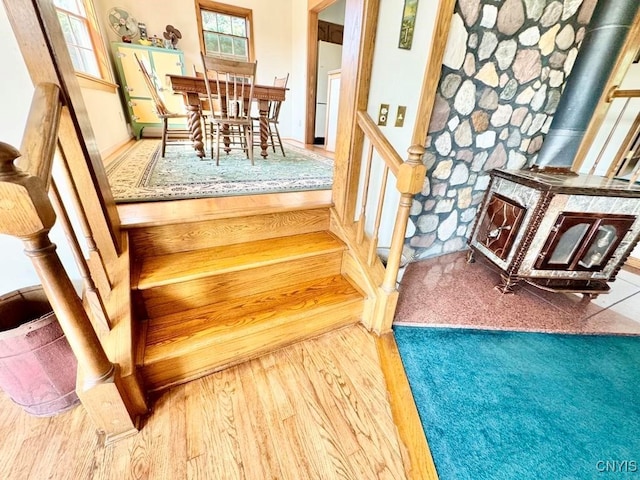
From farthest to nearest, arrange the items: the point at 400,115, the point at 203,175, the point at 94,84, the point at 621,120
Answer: the point at 94,84 → the point at 621,120 → the point at 203,175 → the point at 400,115

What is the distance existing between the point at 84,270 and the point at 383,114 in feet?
5.08

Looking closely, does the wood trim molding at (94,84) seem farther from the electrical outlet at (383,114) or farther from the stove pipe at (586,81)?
the stove pipe at (586,81)

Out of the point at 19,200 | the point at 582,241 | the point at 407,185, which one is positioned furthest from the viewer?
the point at 582,241

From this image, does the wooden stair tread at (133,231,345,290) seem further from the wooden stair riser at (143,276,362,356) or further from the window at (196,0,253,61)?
the window at (196,0,253,61)

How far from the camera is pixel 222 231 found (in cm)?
148

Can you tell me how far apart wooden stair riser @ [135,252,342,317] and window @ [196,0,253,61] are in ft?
16.4

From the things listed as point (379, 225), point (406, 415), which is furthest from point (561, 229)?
point (406, 415)

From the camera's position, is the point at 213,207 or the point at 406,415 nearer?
the point at 406,415

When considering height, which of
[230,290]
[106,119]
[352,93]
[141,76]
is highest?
[141,76]

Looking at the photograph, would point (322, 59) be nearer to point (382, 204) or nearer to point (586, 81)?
point (586, 81)

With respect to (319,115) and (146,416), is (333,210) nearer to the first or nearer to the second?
(146,416)

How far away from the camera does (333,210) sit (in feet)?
5.63

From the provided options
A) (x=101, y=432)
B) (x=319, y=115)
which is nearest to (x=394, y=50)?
(x=101, y=432)

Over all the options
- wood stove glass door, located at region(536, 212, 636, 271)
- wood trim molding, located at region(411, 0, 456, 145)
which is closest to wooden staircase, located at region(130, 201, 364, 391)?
wood trim molding, located at region(411, 0, 456, 145)
